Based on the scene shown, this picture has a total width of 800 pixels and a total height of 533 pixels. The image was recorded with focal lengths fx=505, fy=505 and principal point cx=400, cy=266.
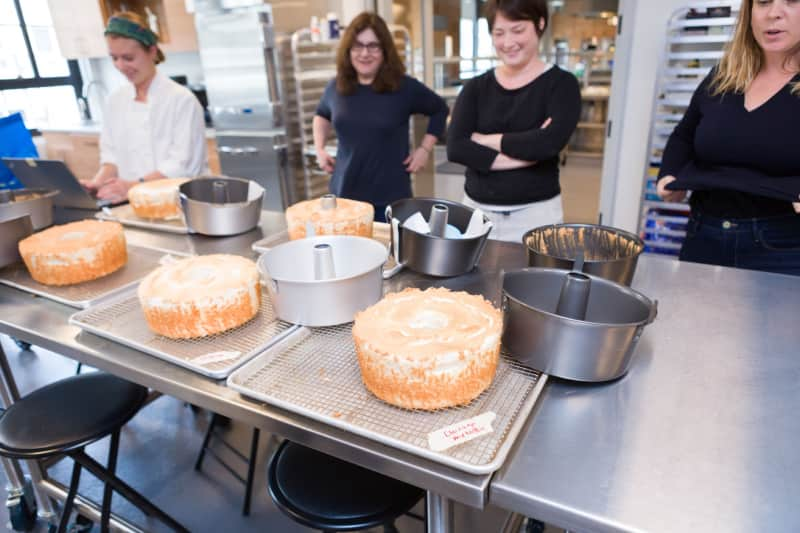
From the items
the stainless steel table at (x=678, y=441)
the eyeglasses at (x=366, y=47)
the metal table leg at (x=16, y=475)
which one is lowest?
the metal table leg at (x=16, y=475)

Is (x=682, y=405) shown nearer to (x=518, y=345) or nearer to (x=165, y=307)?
(x=518, y=345)

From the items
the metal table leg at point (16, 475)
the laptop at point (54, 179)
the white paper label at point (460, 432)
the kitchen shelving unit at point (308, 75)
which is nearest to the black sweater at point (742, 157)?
the white paper label at point (460, 432)

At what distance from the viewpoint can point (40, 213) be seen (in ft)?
5.49

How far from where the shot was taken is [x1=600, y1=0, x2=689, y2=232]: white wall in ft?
8.13

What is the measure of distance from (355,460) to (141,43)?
6.55 feet

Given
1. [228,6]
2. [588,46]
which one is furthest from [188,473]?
[588,46]

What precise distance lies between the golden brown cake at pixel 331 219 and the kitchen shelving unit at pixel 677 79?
5.96 ft

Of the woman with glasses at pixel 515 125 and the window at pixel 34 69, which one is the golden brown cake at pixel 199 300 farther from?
the window at pixel 34 69

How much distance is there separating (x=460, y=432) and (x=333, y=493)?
0.47m

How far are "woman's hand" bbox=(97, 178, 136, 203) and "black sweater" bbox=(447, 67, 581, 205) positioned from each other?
4.27ft

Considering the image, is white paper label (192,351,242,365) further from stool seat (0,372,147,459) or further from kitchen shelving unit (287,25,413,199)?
kitchen shelving unit (287,25,413,199)

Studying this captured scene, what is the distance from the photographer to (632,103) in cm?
263

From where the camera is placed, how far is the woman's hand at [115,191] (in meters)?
1.98

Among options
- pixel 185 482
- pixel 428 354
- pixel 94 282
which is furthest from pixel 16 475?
pixel 428 354
